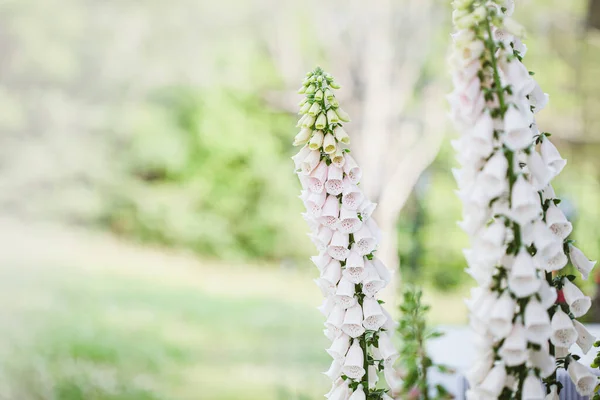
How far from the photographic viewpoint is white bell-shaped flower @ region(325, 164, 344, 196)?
2.43 ft

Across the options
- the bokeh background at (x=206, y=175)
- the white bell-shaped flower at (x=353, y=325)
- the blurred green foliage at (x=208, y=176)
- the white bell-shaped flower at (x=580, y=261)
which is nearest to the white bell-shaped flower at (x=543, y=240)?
the white bell-shaped flower at (x=580, y=261)

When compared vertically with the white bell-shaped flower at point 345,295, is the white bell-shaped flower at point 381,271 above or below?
above

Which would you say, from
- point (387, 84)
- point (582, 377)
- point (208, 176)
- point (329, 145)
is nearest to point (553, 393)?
point (582, 377)

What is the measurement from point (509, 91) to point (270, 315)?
3.56m

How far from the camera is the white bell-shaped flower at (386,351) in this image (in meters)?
0.75

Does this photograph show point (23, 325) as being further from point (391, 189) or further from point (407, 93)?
point (407, 93)

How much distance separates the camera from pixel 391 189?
3.75 m

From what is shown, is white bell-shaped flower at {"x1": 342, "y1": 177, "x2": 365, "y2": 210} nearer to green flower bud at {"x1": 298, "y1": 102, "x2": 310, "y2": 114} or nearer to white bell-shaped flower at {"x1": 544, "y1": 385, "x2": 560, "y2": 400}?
green flower bud at {"x1": 298, "y1": 102, "x2": 310, "y2": 114}

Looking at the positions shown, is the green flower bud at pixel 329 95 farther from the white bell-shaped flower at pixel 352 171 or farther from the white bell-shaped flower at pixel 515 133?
the white bell-shaped flower at pixel 515 133

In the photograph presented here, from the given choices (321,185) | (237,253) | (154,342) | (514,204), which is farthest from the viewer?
(237,253)

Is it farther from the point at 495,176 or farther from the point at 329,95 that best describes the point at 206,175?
the point at 495,176

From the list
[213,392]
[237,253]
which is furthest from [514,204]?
Answer: [237,253]

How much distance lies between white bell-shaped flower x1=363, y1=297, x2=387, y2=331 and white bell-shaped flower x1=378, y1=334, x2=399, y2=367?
0.03m

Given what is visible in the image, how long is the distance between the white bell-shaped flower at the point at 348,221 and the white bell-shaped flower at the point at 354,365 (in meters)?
0.13
